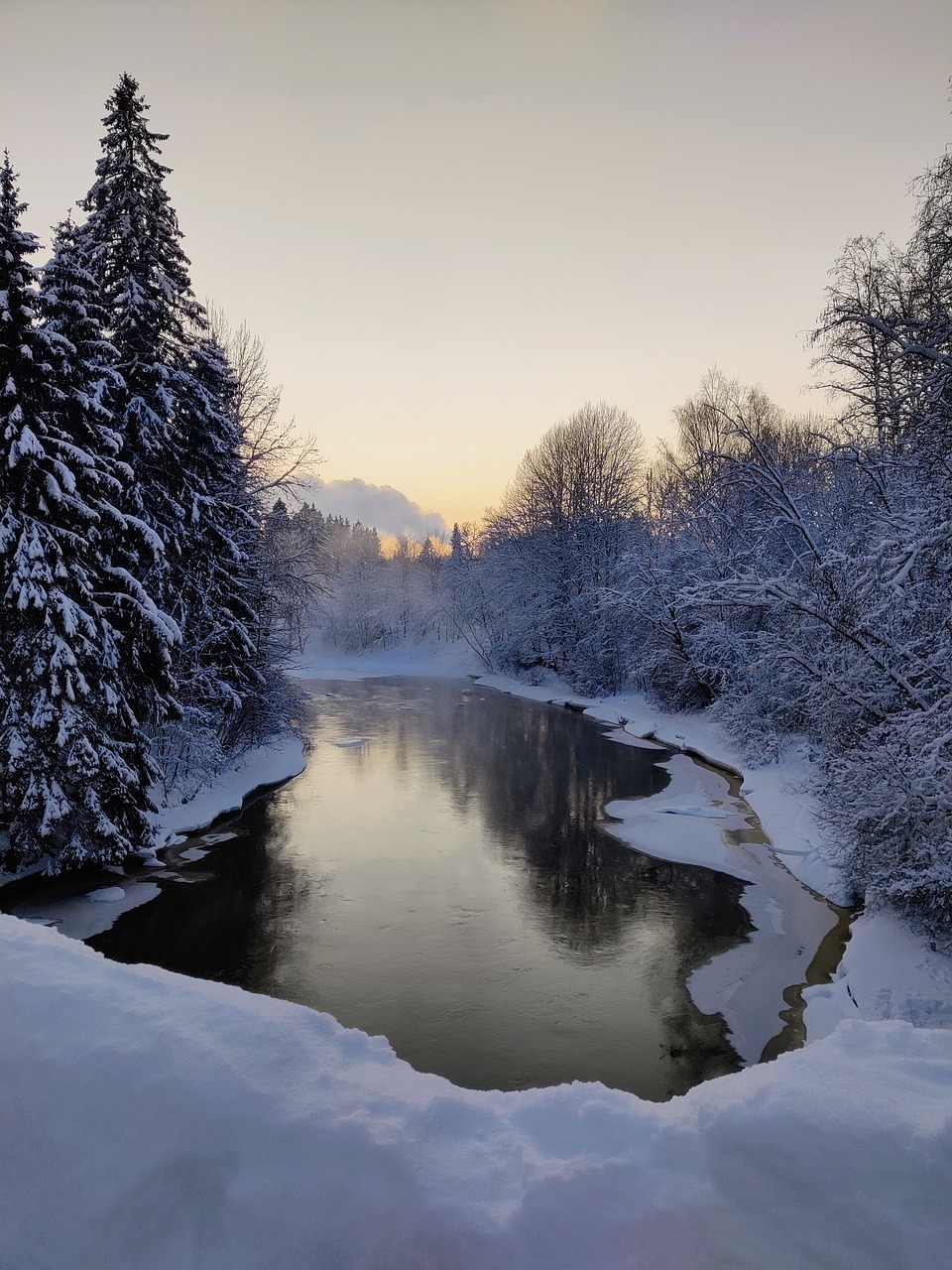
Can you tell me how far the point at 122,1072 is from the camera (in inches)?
144

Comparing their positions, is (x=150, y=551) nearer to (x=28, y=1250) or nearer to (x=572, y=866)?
(x=572, y=866)

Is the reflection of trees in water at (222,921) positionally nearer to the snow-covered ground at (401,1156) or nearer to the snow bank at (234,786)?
the snow bank at (234,786)

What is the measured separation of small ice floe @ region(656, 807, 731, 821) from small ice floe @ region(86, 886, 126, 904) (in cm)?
1123

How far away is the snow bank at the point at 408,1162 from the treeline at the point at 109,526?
23.1 feet

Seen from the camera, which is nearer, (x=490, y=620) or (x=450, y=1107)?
(x=450, y=1107)

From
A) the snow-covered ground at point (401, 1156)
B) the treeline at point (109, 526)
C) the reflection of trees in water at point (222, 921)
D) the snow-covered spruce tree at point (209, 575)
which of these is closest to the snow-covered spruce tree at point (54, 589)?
the treeline at point (109, 526)

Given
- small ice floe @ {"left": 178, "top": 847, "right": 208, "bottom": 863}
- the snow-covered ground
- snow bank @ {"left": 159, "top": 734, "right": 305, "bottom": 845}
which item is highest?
the snow-covered ground

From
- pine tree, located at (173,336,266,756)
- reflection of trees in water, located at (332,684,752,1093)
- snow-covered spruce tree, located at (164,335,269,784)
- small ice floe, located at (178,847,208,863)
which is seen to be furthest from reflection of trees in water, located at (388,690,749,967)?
pine tree, located at (173,336,266,756)

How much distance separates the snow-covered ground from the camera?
302cm

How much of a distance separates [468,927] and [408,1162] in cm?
714

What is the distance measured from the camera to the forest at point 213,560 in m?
7.42

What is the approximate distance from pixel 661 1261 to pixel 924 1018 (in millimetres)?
5324

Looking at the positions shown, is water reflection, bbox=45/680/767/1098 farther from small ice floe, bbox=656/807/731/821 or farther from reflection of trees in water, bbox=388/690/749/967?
small ice floe, bbox=656/807/731/821

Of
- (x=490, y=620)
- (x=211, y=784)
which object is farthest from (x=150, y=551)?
(x=490, y=620)
